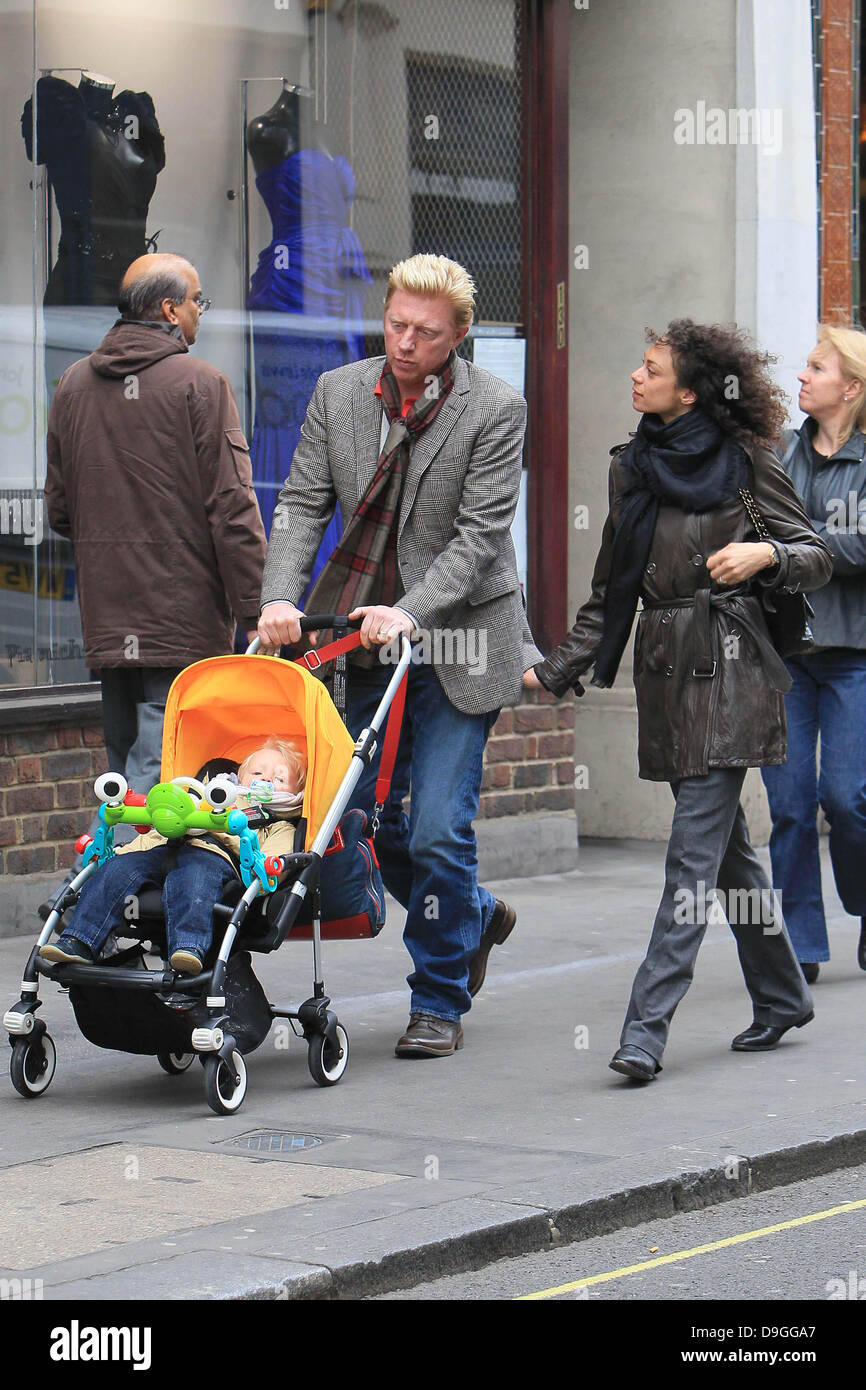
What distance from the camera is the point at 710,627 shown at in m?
5.98

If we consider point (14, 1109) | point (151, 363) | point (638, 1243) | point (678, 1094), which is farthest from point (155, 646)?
point (638, 1243)

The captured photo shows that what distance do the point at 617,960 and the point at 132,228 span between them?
3.62 metres

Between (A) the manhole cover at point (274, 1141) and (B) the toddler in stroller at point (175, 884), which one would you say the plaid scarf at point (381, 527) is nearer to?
(B) the toddler in stroller at point (175, 884)

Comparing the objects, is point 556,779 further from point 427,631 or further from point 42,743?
point 427,631

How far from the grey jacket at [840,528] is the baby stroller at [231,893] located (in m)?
2.02

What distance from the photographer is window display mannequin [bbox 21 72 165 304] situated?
8.59m

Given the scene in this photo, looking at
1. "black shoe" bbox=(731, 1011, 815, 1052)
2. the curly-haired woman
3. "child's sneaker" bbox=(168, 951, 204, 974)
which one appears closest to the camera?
"child's sneaker" bbox=(168, 951, 204, 974)

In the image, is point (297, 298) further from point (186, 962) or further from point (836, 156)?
point (186, 962)

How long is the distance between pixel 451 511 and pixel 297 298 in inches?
138

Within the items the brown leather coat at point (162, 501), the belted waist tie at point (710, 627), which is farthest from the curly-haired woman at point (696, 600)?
the brown leather coat at point (162, 501)

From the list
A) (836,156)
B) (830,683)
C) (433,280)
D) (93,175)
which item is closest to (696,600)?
(433,280)

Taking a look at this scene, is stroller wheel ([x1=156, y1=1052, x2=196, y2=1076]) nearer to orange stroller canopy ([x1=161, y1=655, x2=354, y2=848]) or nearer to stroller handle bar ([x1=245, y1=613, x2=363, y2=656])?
orange stroller canopy ([x1=161, y1=655, x2=354, y2=848])

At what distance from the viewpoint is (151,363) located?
6922 millimetres

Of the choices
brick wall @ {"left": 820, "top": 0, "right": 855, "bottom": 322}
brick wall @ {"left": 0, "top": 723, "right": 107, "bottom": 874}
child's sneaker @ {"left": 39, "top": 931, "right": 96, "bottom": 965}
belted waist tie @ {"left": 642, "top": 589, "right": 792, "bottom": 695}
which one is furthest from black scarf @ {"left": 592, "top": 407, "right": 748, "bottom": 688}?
brick wall @ {"left": 820, "top": 0, "right": 855, "bottom": 322}
